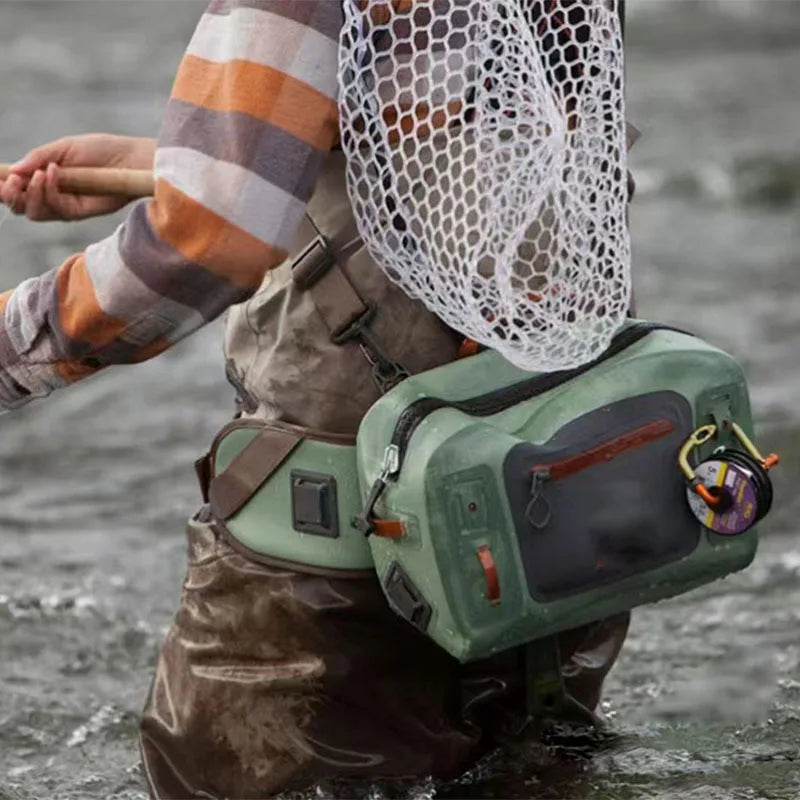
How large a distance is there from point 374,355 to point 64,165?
796 millimetres

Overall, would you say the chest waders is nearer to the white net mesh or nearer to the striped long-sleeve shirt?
the white net mesh

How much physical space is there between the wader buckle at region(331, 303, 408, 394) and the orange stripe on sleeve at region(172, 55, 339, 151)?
0.37 m

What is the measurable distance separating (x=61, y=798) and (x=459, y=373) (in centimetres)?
162

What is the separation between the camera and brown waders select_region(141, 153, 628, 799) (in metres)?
3.28

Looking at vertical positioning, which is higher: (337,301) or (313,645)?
(337,301)

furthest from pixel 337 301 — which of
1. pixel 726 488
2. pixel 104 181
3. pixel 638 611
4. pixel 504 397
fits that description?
pixel 638 611

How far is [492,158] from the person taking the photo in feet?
10.1

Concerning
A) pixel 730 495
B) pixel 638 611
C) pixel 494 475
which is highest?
pixel 494 475

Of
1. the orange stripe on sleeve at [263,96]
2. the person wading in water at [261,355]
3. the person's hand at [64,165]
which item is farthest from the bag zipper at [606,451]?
the person's hand at [64,165]

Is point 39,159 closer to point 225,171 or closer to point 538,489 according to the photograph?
point 225,171

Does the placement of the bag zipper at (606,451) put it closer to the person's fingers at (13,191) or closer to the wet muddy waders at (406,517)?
the wet muddy waders at (406,517)

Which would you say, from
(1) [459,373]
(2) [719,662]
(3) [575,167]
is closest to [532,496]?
A: (1) [459,373]

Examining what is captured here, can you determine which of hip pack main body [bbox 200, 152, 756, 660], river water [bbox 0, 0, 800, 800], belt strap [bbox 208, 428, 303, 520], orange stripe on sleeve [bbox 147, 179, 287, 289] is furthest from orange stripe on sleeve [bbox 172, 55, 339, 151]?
river water [bbox 0, 0, 800, 800]

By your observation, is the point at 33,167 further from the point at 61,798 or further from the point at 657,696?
the point at 657,696
